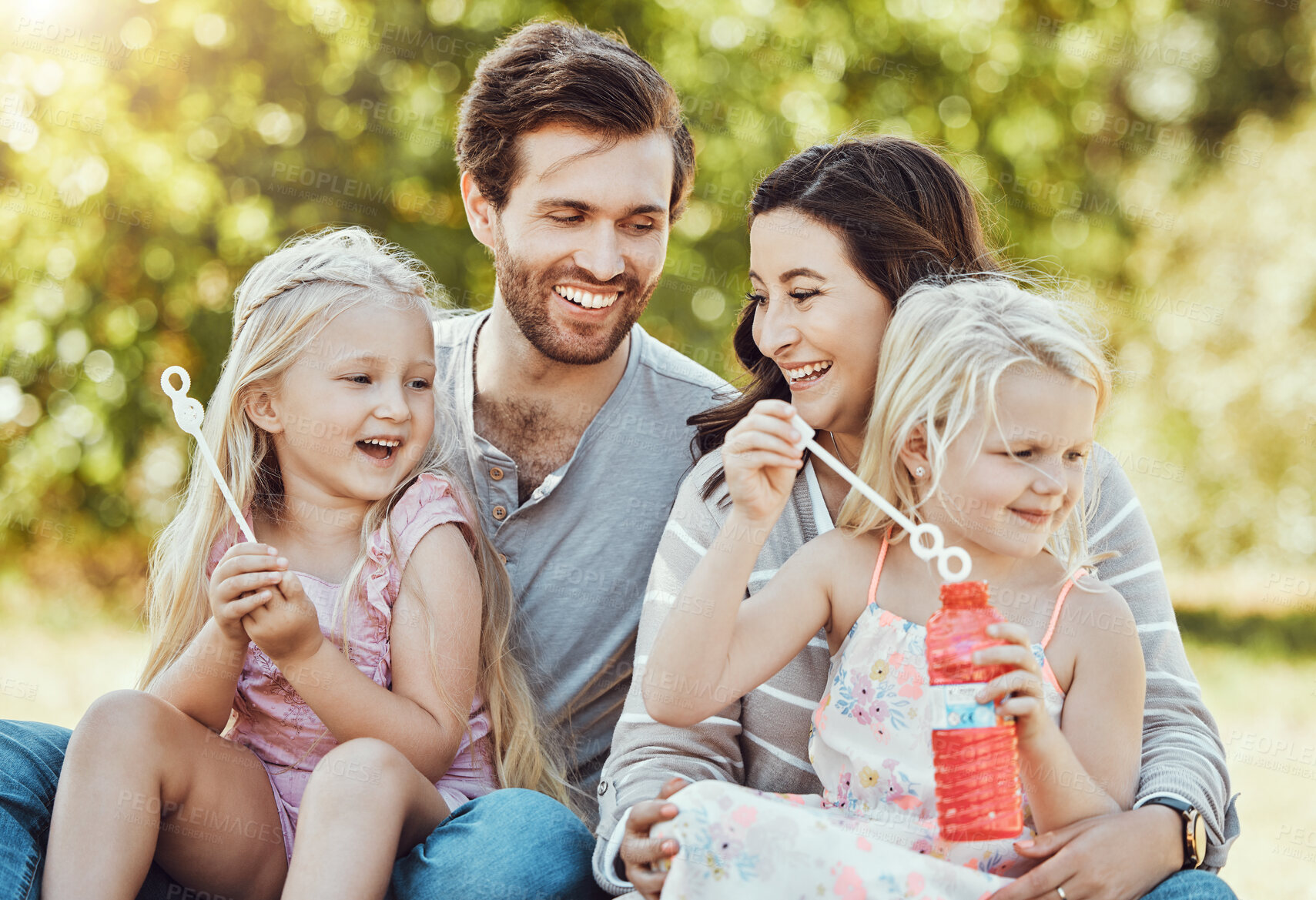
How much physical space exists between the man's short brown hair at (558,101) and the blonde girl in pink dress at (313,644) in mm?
548

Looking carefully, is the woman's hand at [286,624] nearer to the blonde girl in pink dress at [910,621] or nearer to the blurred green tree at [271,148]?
the blonde girl in pink dress at [910,621]

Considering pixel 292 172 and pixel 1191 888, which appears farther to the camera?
pixel 292 172

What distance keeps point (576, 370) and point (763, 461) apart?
128 cm

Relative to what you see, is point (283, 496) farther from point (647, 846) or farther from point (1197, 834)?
point (1197, 834)

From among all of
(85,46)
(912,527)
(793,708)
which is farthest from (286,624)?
(85,46)

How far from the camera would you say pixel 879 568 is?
2.13m

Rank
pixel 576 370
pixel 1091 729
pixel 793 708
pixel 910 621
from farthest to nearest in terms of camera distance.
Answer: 1. pixel 576 370
2. pixel 793 708
3. pixel 910 621
4. pixel 1091 729

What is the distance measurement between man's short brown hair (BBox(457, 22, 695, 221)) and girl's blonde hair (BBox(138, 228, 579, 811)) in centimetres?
64

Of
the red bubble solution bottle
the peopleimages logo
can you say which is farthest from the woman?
the peopleimages logo

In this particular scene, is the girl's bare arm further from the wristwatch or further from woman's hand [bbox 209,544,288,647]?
woman's hand [bbox 209,544,288,647]

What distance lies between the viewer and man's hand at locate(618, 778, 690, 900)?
1.90m

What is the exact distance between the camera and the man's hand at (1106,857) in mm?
1829

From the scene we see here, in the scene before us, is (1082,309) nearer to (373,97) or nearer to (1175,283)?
(373,97)

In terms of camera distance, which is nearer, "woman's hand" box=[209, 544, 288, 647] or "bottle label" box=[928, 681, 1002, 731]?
"bottle label" box=[928, 681, 1002, 731]
